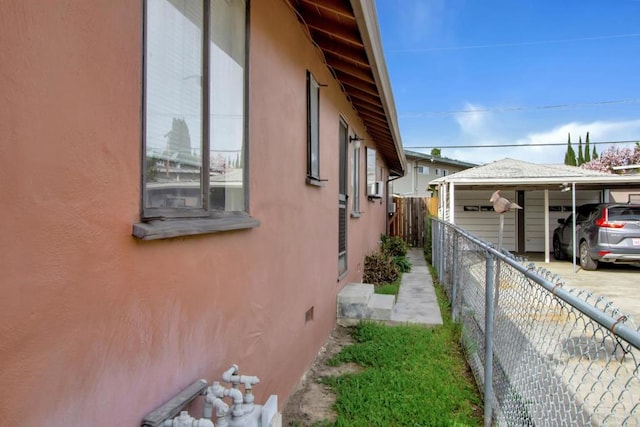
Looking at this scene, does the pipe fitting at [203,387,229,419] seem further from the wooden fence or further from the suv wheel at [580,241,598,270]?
the wooden fence

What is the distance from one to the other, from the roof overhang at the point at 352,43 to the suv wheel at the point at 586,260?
7336 millimetres

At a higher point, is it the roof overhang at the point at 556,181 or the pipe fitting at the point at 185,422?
the roof overhang at the point at 556,181

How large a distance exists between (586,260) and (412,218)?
7201 mm

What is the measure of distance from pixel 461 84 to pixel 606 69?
875 centimetres

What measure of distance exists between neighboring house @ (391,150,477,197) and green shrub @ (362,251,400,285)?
18659 millimetres

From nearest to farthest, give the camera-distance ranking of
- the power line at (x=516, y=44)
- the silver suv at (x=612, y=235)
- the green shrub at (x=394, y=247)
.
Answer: the silver suv at (x=612, y=235), the green shrub at (x=394, y=247), the power line at (x=516, y=44)

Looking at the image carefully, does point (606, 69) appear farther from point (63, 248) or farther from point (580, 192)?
point (63, 248)

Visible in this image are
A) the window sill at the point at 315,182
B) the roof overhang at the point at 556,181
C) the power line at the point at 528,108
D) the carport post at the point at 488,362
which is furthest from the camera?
the power line at the point at 528,108

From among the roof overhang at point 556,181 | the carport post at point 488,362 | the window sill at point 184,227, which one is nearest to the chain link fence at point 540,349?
the carport post at point 488,362

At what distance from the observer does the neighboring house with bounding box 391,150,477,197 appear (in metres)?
28.0

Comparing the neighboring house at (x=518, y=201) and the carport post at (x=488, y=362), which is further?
the neighboring house at (x=518, y=201)

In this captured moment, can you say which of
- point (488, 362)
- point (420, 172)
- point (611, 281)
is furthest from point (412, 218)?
point (488, 362)

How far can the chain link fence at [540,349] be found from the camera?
170 cm

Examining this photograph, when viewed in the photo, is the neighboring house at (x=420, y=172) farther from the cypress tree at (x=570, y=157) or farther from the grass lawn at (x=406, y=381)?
the grass lawn at (x=406, y=381)
